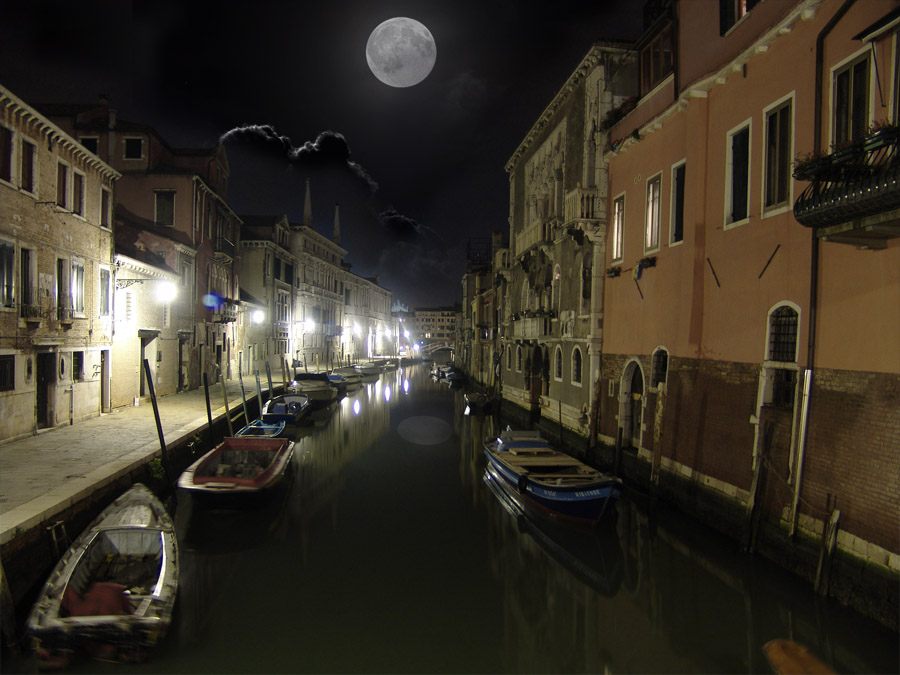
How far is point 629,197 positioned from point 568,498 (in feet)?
25.9

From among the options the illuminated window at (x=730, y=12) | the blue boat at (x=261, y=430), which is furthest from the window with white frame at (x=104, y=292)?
the illuminated window at (x=730, y=12)

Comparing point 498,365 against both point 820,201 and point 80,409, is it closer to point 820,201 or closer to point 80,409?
point 80,409

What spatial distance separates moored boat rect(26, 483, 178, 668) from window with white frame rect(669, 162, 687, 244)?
1067cm

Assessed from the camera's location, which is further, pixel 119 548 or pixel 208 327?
pixel 208 327

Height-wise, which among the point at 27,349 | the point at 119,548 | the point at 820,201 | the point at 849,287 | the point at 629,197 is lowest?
the point at 119,548

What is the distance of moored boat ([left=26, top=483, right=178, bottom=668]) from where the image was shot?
18.6ft

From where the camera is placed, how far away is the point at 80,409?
14523mm

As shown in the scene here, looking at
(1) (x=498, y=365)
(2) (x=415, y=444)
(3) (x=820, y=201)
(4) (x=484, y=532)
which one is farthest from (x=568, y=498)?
(1) (x=498, y=365)

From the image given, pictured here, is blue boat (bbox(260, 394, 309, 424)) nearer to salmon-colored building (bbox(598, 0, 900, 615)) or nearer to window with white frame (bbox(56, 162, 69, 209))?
window with white frame (bbox(56, 162, 69, 209))

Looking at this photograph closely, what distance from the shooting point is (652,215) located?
12.8m

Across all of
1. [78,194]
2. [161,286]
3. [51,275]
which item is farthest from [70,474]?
[161,286]

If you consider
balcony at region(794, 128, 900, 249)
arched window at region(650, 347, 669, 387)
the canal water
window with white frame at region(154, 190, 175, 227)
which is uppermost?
window with white frame at region(154, 190, 175, 227)

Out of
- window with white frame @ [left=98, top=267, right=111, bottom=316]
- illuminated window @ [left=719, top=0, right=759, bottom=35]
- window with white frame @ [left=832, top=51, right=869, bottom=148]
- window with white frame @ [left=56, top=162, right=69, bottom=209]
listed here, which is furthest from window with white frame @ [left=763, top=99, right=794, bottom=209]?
window with white frame @ [left=98, top=267, right=111, bottom=316]

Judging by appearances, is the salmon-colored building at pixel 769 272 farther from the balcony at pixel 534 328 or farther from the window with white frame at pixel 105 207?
the window with white frame at pixel 105 207
